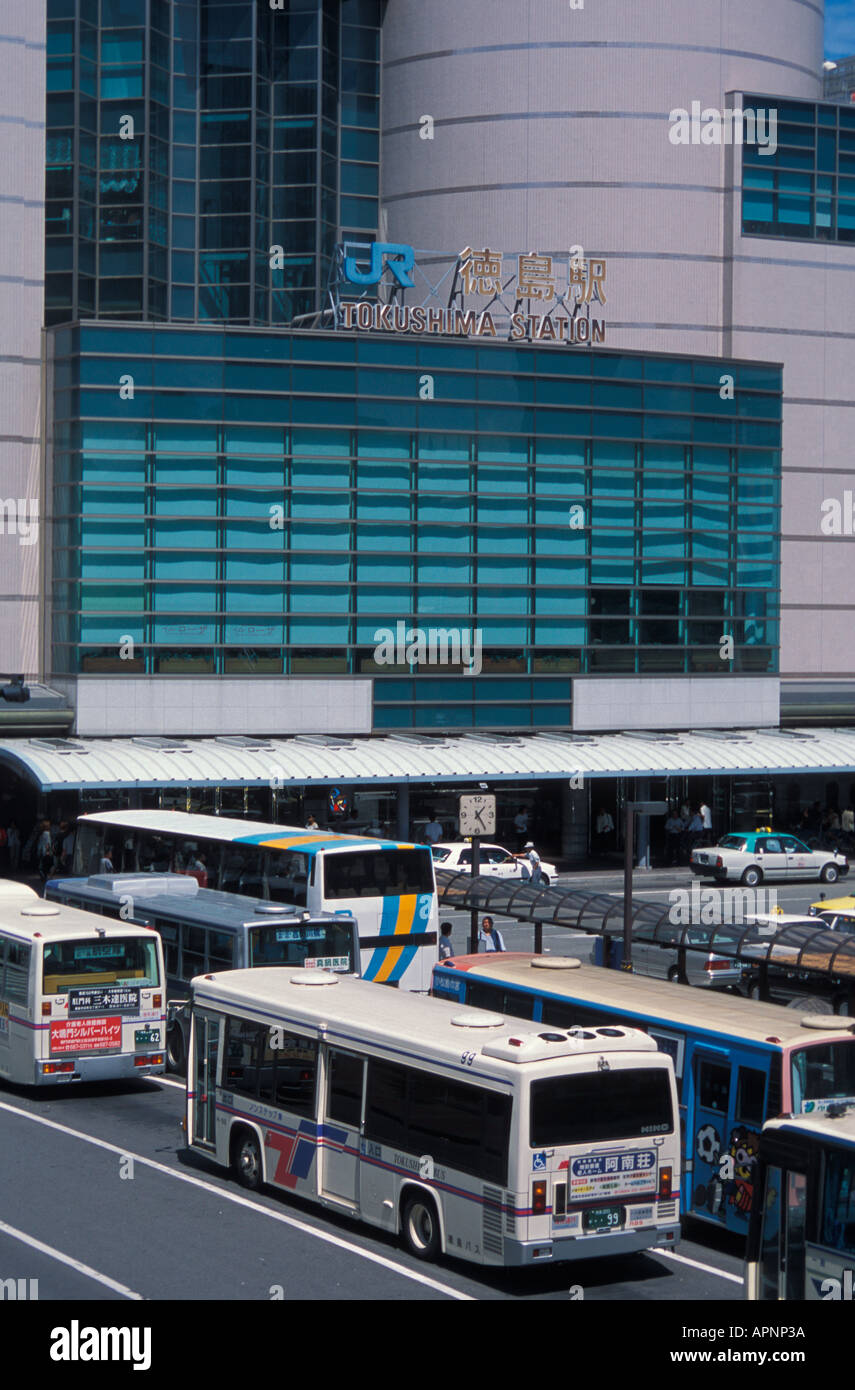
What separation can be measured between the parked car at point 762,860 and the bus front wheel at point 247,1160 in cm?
3228

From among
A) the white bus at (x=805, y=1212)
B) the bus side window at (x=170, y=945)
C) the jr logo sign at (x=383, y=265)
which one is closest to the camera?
the white bus at (x=805, y=1212)

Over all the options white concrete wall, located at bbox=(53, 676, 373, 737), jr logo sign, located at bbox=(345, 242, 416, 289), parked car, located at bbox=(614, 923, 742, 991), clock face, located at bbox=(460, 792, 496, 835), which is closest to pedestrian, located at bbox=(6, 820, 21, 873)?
white concrete wall, located at bbox=(53, 676, 373, 737)

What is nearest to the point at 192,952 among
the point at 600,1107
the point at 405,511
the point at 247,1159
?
the point at 247,1159

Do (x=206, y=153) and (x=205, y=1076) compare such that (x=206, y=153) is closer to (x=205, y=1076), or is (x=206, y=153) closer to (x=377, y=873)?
(x=377, y=873)

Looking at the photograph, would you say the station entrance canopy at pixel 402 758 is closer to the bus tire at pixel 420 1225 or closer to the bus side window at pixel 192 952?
the bus side window at pixel 192 952

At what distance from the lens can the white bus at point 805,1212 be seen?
1262 centimetres

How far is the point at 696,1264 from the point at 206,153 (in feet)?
166

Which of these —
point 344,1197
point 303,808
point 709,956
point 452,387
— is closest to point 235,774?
point 303,808

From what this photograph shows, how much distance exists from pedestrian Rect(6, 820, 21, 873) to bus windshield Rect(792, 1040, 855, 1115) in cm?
3625

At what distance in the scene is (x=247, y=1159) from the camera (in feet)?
62.8

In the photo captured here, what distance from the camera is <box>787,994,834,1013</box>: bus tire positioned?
20.7 meters

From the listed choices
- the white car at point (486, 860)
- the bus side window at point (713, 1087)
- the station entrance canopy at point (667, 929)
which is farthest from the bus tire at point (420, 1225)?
the white car at point (486, 860)
